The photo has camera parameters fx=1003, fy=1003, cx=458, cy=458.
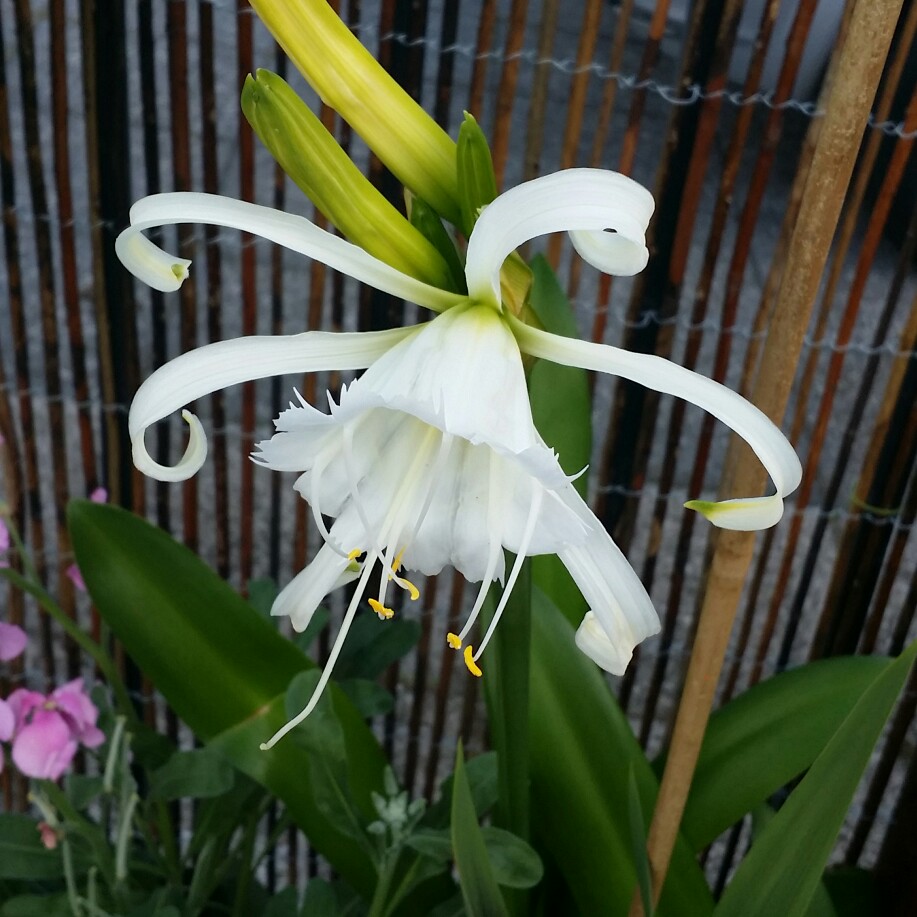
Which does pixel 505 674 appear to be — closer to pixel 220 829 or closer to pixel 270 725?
pixel 270 725

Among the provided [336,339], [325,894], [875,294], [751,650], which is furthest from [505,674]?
[875,294]

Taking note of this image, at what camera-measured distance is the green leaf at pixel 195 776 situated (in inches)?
25.5

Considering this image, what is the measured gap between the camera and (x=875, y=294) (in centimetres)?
177

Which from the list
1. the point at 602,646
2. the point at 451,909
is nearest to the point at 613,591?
the point at 602,646

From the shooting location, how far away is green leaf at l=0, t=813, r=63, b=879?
66 centimetres

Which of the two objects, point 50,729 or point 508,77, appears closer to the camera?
point 50,729

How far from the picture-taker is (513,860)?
0.55 m

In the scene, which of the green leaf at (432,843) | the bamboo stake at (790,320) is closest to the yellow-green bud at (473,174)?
the bamboo stake at (790,320)

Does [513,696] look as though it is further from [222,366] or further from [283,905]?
[283,905]

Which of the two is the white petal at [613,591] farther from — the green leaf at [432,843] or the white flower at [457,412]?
the green leaf at [432,843]

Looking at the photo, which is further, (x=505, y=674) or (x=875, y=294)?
(x=875, y=294)

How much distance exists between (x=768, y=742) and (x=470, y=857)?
10.0 inches

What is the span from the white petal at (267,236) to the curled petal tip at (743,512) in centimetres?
12

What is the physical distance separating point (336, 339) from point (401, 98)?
95mm
